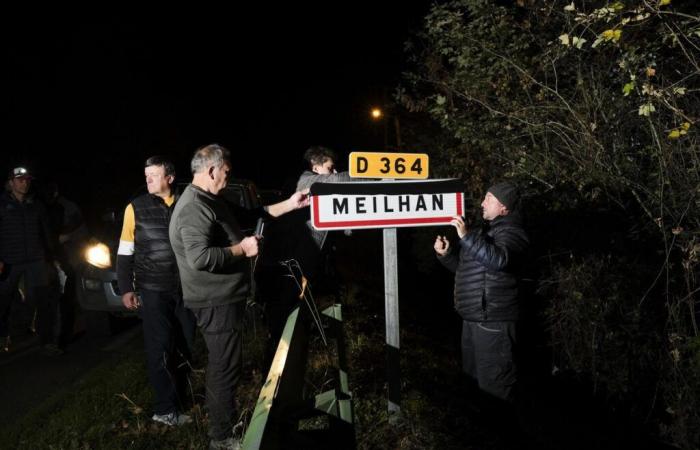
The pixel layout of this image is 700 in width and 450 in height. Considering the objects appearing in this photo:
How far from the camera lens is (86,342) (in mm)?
5965

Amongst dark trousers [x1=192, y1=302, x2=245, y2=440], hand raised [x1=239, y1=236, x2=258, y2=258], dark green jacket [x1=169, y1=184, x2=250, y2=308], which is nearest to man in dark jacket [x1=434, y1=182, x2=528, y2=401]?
hand raised [x1=239, y1=236, x2=258, y2=258]

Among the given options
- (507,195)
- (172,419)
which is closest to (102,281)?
(172,419)

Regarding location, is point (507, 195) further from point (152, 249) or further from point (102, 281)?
point (102, 281)

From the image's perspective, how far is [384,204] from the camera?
3244mm

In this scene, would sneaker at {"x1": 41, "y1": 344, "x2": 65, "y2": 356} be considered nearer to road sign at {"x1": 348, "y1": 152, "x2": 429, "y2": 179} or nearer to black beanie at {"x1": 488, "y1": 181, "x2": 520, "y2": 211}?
road sign at {"x1": 348, "y1": 152, "x2": 429, "y2": 179}

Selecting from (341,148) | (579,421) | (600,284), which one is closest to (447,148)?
(600,284)

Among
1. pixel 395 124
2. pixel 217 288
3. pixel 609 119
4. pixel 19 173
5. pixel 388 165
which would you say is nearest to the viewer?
pixel 217 288

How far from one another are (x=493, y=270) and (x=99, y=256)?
4.55 meters

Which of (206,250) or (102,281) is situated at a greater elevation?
(206,250)

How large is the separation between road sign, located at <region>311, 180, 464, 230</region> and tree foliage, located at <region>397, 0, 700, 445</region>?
4.15ft

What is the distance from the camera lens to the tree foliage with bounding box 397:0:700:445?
3.65m

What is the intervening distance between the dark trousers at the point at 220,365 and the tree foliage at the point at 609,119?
2.86m

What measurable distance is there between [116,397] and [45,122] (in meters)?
Result: 9.44

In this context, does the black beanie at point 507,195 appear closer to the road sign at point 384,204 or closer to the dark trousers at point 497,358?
the road sign at point 384,204
